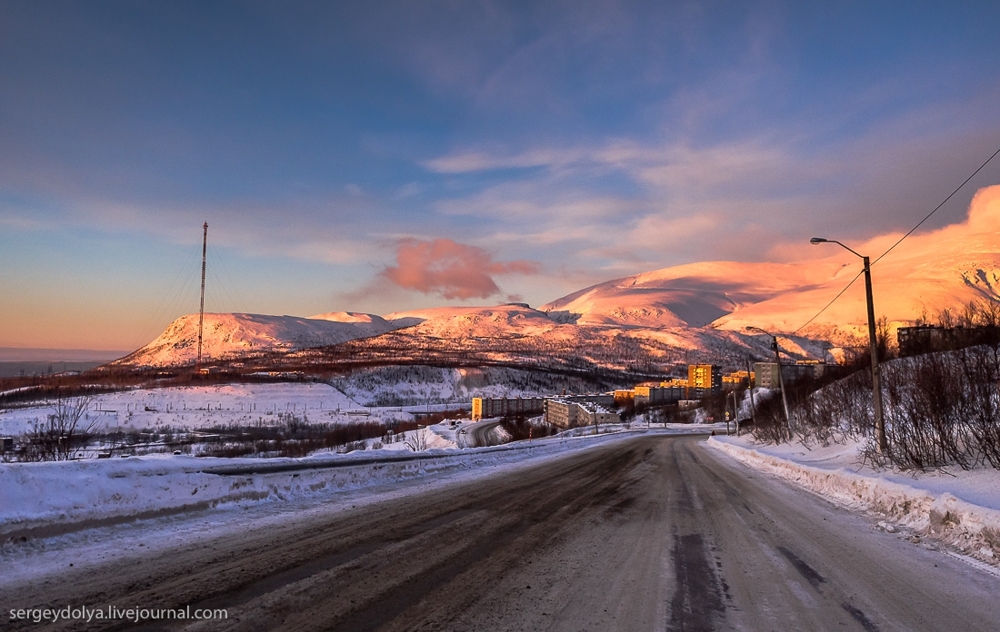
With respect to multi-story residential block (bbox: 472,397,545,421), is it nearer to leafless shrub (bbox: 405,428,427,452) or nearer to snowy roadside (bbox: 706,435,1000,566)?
leafless shrub (bbox: 405,428,427,452)

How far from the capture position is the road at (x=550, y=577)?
5816mm

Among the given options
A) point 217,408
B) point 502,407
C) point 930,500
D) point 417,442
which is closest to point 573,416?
point 502,407

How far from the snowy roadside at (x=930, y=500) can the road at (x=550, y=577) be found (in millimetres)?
624

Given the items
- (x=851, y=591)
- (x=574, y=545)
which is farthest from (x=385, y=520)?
(x=851, y=591)

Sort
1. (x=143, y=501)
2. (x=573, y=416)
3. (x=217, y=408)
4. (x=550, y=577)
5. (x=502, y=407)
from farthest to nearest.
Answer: (x=502, y=407)
(x=217, y=408)
(x=573, y=416)
(x=143, y=501)
(x=550, y=577)

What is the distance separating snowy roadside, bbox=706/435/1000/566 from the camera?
898 cm

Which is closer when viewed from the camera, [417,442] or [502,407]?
[417,442]

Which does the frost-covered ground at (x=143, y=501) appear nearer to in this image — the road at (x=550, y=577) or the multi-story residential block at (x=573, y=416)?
the road at (x=550, y=577)

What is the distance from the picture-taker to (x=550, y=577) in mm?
7219

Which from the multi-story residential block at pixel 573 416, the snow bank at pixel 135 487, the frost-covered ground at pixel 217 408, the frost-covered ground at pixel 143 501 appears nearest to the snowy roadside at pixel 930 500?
the frost-covered ground at pixel 143 501

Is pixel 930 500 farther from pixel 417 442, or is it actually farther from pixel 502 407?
pixel 502 407

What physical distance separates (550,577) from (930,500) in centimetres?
811

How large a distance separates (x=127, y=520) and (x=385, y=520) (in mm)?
4307

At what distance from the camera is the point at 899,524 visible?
11172mm
